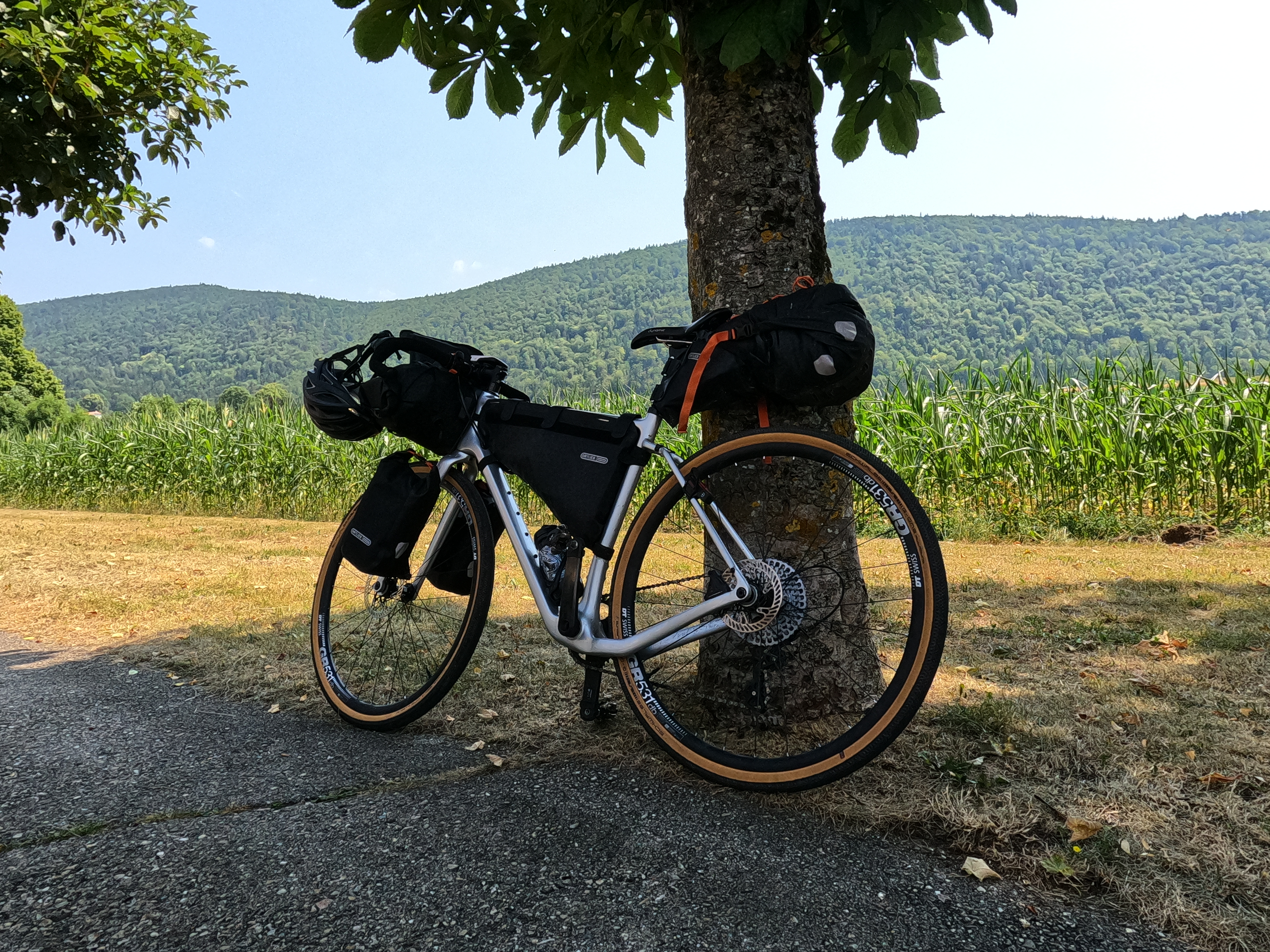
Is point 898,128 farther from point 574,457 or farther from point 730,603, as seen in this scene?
point 730,603

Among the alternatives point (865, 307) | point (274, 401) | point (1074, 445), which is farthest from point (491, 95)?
point (865, 307)

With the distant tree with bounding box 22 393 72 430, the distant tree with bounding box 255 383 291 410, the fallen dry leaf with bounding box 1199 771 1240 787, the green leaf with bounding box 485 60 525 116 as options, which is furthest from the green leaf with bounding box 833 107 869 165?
the distant tree with bounding box 22 393 72 430

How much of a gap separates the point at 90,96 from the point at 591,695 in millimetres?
6121

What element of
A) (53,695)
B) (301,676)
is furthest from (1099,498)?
(53,695)

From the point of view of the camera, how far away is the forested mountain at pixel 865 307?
182ft

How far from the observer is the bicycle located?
82.7 inches

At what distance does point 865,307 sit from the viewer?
4941 centimetres

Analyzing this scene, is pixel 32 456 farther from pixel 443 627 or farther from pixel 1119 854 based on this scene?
pixel 1119 854

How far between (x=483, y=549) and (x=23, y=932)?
1.40 m

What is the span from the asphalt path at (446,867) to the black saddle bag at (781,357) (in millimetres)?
1041

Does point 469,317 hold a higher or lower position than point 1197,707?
higher

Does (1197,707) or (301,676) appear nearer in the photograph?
(1197,707)

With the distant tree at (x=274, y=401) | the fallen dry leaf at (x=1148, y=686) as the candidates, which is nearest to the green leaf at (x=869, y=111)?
the fallen dry leaf at (x=1148, y=686)

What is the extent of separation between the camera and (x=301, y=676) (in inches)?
132
